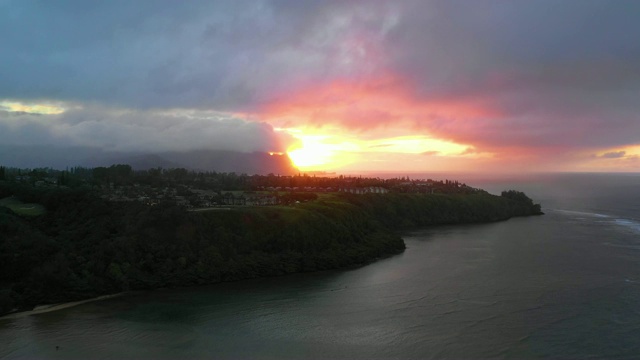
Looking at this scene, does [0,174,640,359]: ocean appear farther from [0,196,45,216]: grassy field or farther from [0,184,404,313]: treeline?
[0,196,45,216]: grassy field

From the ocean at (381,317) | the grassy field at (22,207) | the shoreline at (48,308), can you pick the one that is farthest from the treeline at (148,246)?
the ocean at (381,317)

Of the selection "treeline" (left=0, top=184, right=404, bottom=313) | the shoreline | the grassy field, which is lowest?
the shoreline

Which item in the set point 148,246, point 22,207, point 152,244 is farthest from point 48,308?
point 22,207

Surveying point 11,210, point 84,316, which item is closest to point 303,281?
point 84,316

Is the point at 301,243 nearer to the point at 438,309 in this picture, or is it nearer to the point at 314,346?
the point at 438,309

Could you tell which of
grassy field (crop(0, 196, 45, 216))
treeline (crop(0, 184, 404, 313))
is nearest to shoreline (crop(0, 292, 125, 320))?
treeline (crop(0, 184, 404, 313))

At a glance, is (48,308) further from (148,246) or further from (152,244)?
(152,244)

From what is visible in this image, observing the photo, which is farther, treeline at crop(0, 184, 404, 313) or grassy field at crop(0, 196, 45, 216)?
grassy field at crop(0, 196, 45, 216)
